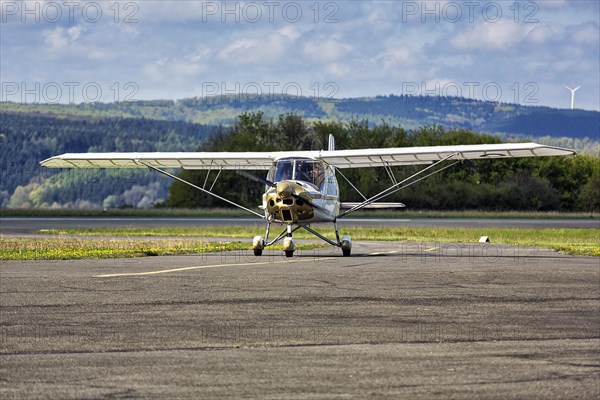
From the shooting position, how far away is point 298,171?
26750mm

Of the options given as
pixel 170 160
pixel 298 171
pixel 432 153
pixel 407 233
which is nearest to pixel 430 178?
pixel 407 233

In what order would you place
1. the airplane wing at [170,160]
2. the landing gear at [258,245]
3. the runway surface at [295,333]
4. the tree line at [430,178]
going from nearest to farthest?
the runway surface at [295,333] → the landing gear at [258,245] → the airplane wing at [170,160] → the tree line at [430,178]

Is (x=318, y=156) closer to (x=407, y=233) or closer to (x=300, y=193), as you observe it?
(x=300, y=193)

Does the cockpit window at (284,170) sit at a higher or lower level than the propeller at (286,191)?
higher

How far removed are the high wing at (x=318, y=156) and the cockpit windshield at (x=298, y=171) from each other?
687mm

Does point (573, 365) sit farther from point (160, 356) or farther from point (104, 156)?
point (104, 156)

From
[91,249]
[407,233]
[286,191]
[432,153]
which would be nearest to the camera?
[286,191]

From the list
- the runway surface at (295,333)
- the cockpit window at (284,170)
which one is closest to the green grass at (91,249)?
the cockpit window at (284,170)

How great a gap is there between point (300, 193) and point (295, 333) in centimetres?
1392

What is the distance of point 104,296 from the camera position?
14781mm

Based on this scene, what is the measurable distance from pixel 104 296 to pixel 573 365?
723cm

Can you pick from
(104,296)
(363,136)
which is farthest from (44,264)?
(363,136)

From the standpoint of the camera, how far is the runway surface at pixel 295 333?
28.7 ft

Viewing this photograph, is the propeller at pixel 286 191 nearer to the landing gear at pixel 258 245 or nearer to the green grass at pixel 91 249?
the landing gear at pixel 258 245
